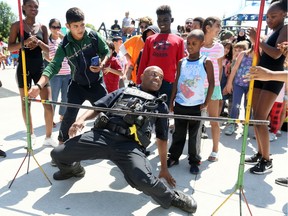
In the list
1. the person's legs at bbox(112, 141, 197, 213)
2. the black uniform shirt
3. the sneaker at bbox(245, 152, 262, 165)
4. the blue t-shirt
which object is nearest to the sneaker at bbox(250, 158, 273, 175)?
the sneaker at bbox(245, 152, 262, 165)

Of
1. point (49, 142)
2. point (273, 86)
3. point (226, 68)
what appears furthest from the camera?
point (226, 68)

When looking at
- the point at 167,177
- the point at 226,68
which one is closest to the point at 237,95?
the point at 226,68

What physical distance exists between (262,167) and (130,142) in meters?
1.64

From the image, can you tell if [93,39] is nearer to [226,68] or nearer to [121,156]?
[121,156]

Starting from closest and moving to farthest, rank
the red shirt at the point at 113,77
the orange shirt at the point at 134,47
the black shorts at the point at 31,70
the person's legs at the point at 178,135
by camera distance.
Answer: the person's legs at the point at 178,135
the black shorts at the point at 31,70
the orange shirt at the point at 134,47
the red shirt at the point at 113,77

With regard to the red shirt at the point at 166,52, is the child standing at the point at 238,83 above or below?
below

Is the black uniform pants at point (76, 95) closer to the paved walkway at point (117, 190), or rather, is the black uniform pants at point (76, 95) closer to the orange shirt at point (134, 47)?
the paved walkway at point (117, 190)

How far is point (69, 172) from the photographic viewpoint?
2881 millimetres

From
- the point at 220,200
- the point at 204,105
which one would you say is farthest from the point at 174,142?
the point at 220,200

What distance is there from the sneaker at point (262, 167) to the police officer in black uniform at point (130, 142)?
104cm

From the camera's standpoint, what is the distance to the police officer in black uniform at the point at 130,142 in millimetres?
2385

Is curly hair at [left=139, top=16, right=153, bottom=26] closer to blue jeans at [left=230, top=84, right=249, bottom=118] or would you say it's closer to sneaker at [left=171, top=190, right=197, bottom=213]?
blue jeans at [left=230, top=84, right=249, bottom=118]

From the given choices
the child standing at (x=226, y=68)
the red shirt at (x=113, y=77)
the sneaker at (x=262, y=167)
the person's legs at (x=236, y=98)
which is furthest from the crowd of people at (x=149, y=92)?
the child standing at (x=226, y=68)

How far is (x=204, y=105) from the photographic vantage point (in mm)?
3078
